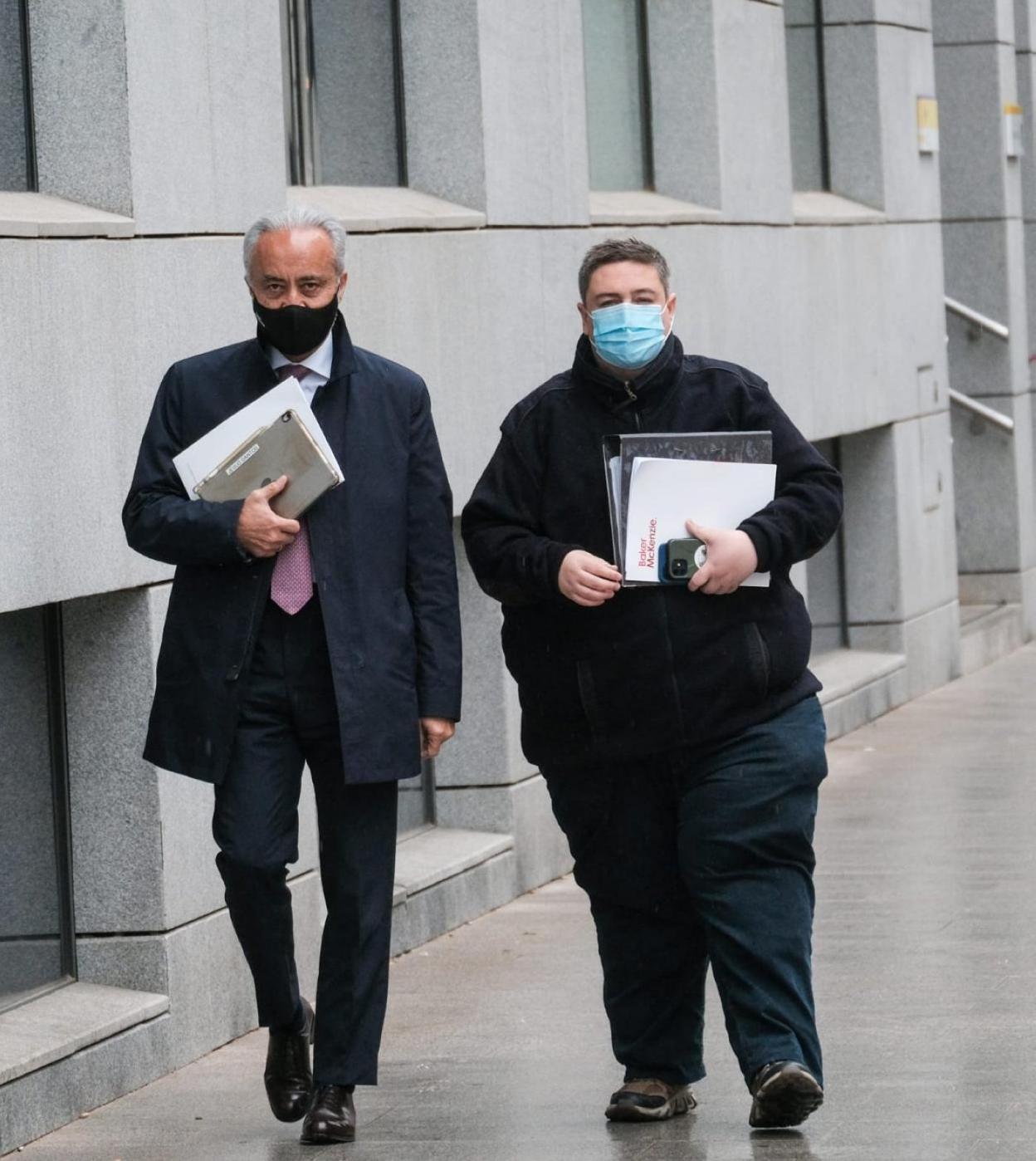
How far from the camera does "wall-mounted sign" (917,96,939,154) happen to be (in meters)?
14.5

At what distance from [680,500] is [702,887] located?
804 mm

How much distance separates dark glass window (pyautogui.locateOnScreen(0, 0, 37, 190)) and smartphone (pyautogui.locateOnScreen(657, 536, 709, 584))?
2.16 meters

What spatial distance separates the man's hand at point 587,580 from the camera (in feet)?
17.6

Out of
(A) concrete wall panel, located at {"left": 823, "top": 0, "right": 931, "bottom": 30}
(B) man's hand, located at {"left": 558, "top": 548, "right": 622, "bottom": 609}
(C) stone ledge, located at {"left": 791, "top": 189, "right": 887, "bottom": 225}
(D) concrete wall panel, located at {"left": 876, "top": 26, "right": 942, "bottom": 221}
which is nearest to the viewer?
(B) man's hand, located at {"left": 558, "top": 548, "right": 622, "bottom": 609}

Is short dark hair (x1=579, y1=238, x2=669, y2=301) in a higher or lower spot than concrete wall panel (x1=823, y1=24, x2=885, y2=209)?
lower

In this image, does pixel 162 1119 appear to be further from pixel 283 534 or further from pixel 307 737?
pixel 283 534

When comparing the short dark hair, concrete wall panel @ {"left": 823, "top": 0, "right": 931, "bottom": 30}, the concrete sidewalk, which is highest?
Answer: concrete wall panel @ {"left": 823, "top": 0, "right": 931, "bottom": 30}

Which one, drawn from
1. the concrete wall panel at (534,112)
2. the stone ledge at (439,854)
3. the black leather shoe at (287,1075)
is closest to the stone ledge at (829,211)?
the concrete wall panel at (534,112)

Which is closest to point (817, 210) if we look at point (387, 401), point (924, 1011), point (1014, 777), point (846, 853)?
point (1014, 777)

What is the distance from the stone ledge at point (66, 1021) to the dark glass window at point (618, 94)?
5009mm

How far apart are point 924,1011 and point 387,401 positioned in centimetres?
232

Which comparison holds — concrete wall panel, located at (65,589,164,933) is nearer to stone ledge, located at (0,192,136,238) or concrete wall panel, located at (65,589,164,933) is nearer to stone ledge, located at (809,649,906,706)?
stone ledge, located at (0,192,136,238)

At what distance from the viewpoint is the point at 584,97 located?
9.84 meters

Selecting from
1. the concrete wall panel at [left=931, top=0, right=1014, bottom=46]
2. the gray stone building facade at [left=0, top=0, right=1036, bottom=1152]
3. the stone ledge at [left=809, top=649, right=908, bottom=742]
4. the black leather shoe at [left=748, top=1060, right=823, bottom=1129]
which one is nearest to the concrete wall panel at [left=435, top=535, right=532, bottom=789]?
the gray stone building facade at [left=0, top=0, right=1036, bottom=1152]
